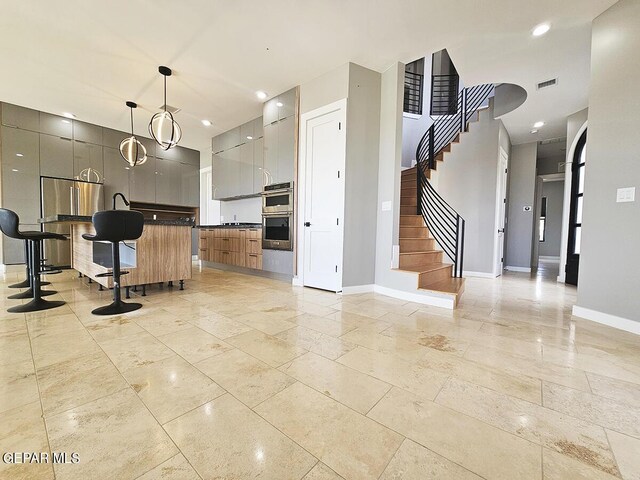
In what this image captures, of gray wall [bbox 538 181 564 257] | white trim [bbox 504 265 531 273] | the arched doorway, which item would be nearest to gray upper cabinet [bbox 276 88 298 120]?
the arched doorway

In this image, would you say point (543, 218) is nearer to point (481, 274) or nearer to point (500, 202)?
point (500, 202)

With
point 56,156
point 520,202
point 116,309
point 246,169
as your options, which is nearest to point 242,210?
point 246,169

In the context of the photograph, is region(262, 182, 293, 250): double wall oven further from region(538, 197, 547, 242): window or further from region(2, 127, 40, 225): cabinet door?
region(538, 197, 547, 242): window

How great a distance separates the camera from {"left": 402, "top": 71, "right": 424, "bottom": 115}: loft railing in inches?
259

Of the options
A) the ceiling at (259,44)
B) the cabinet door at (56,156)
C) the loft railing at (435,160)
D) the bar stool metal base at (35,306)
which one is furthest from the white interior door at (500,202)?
the cabinet door at (56,156)

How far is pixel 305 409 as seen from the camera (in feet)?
4.02

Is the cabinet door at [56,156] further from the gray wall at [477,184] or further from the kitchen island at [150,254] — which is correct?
the gray wall at [477,184]

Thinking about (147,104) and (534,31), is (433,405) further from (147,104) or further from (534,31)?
(147,104)

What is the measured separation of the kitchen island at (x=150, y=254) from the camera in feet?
10.5

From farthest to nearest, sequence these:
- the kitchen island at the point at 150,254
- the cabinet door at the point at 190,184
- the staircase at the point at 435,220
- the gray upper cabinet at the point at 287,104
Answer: the cabinet door at the point at 190,184 → the gray upper cabinet at the point at 287,104 → the staircase at the point at 435,220 → the kitchen island at the point at 150,254

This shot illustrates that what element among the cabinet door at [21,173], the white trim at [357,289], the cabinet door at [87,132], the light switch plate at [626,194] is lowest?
the white trim at [357,289]

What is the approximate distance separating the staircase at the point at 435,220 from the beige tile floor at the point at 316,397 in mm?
1168

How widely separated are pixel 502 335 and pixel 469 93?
5.64 metres

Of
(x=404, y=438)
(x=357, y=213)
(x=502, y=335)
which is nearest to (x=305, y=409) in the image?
(x=404, y=438)
